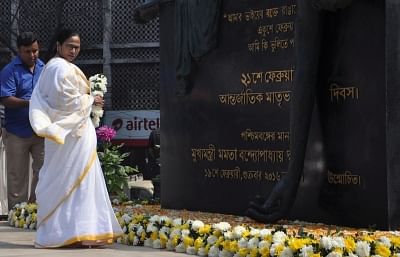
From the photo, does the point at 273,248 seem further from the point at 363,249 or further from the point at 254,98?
the point at 254,98

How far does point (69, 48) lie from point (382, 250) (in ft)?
11.0

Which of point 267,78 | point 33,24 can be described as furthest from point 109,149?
point 33,24

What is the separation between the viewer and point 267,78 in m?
8.78

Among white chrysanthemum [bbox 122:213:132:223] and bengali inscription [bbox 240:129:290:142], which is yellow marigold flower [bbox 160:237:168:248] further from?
bengali inscription [bbox 240:129:290:142]

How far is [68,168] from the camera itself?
7.77 meters

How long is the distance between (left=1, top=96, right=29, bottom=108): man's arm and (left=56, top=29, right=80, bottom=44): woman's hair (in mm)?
2217

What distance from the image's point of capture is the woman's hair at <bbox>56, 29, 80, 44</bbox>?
7.91m

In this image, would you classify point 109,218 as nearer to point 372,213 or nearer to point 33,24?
point 372,213

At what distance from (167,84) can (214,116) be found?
1038mm

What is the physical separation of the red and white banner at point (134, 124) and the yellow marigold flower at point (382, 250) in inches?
869

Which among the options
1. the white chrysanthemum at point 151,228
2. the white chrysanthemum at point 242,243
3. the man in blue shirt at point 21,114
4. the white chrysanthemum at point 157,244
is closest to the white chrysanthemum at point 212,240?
the white chrysanthemum at point 242,243

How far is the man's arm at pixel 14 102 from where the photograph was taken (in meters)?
10.1

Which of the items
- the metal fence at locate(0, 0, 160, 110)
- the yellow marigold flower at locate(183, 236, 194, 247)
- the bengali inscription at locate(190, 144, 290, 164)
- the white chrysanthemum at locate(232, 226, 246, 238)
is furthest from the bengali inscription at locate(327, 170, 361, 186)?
the metal fence at locate(0, 0, 160, 110)

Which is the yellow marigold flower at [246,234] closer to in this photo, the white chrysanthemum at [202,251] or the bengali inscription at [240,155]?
the white chrysanthemum at [202,251]
